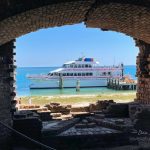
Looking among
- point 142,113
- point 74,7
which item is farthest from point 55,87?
point 74,7

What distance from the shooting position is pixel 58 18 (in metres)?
10.8

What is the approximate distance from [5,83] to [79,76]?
56.8 meters

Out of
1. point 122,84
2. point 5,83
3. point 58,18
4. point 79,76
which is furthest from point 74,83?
point 58,18

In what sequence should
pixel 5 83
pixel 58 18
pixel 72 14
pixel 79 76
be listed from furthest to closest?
pixel 79 76 < pixel 5 83 < pixel 58 18 < pixel 72 14

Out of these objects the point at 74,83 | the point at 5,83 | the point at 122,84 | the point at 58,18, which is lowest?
the point at 5,83

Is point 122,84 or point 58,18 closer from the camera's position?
point 58,18

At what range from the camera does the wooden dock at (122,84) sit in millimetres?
65637

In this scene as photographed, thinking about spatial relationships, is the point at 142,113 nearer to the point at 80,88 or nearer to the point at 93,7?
the point at 93,7

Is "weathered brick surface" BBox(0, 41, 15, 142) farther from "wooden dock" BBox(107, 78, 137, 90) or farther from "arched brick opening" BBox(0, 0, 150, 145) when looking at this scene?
"wooden dock" BBox(107, 78, 137, 90)

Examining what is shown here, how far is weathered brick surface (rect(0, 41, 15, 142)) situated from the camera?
12127 mm

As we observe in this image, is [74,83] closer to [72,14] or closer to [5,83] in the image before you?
[5,83]

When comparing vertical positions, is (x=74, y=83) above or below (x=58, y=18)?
below

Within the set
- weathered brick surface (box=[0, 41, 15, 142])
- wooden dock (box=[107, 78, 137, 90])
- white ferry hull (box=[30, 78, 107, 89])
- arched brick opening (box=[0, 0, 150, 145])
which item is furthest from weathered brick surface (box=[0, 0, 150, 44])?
white ferry hull (box=[30, 78, 107, 89])

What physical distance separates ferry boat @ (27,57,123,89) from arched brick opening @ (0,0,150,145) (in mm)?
53495
